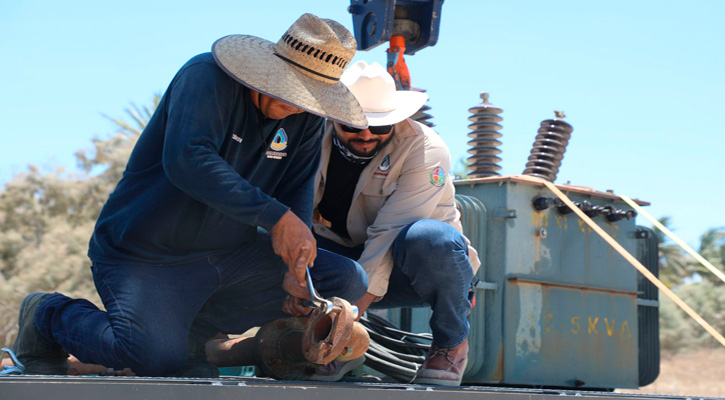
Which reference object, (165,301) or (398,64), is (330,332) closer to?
(165,301)

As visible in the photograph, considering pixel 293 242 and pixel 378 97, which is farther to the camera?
pixel 378 97


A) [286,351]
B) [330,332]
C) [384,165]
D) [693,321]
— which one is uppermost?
[384,165]

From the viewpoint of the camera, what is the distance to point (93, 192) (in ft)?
74.6

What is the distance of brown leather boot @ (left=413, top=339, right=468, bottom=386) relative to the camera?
3.28m

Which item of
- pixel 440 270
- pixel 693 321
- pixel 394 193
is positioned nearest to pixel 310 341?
pixel 440 270

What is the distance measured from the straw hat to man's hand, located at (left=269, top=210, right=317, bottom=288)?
14.5 inches

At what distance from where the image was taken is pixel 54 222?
71.9 feet

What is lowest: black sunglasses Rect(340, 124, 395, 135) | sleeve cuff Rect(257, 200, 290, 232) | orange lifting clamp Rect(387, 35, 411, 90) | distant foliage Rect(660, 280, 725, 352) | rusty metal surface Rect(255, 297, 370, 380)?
distant foliage Rect(660, 280, 725, 352)

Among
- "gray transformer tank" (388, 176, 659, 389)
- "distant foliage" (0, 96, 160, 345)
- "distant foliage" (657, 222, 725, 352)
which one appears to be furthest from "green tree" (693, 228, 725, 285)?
"gray transformer tank" (388, 176, 659, 389)

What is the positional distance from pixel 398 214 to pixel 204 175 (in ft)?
3.47

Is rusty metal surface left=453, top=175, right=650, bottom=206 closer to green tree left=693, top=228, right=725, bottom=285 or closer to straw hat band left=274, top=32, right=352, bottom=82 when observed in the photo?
straw hat band left=274, top=32, right=352, bottom=82

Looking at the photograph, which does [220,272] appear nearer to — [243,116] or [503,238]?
[243,116]

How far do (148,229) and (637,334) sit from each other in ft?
11.2

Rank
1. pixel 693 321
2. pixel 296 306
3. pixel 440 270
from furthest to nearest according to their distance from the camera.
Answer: pixel 693 321, pixel 440 270, pixel 296 306
